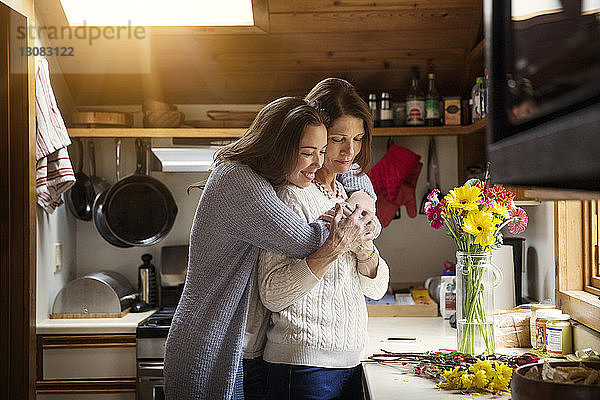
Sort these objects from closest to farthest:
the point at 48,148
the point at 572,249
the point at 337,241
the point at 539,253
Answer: the point at 337,241 → the point at 572,249 → the point at 539,253 → the point at 48,148

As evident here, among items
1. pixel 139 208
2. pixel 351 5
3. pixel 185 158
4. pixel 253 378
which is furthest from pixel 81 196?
pixel 253 378

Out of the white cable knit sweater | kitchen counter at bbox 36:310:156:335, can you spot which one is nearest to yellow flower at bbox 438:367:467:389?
the white cable knit sweater

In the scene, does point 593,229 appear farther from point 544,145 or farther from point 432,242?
point 544,145

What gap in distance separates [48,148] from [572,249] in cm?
197

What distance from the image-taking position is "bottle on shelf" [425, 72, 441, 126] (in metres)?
3.10

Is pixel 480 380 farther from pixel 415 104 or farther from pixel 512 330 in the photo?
pixel 415 104

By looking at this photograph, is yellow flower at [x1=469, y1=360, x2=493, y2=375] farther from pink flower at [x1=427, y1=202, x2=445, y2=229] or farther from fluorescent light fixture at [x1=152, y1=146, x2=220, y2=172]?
fluorescent light fixture at [x1=152, y1=146, x2=220, y2=172]

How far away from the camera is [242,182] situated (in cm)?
164

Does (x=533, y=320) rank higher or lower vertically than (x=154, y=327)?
higher

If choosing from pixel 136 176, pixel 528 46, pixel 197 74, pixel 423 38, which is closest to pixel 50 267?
pixel 136 176

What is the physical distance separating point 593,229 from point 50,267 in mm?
2174

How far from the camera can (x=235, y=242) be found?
1665mm

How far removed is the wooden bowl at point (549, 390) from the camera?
767 millimetres

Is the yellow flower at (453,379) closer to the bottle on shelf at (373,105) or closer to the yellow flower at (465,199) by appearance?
the yellow flower at (465,199)
